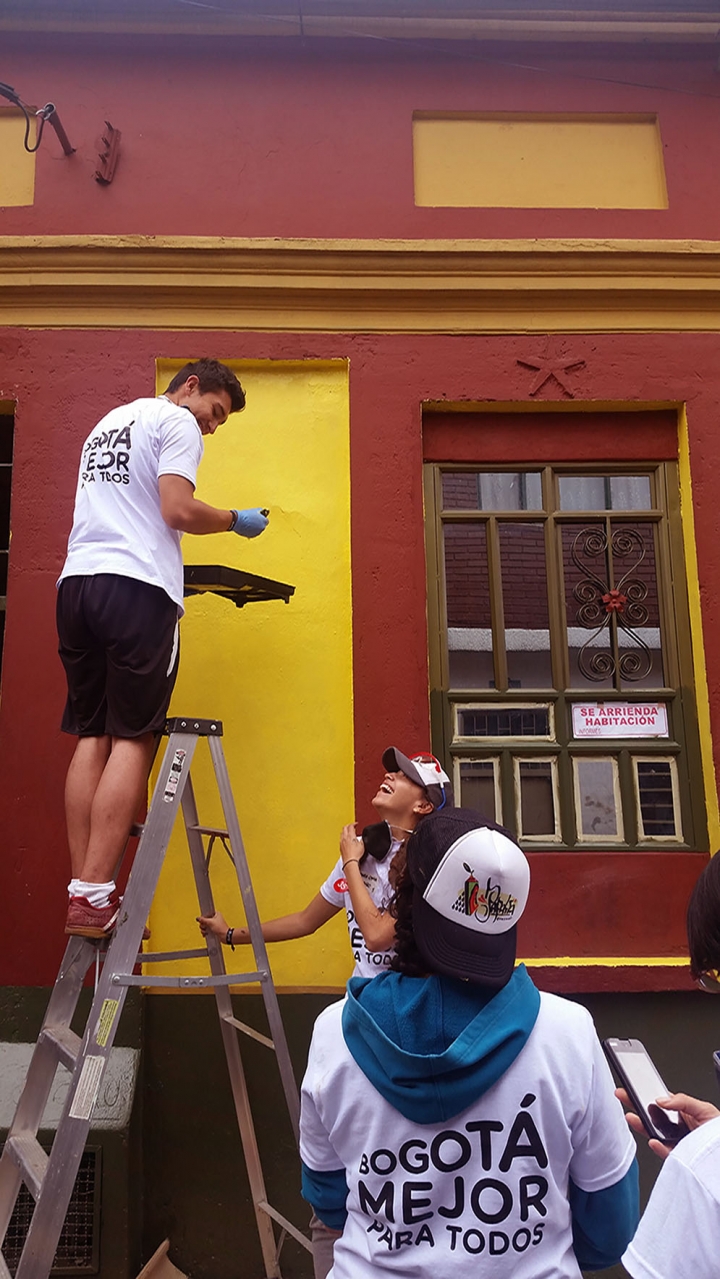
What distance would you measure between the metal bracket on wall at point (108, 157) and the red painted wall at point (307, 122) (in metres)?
0.05

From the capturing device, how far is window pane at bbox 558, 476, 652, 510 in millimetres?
4062

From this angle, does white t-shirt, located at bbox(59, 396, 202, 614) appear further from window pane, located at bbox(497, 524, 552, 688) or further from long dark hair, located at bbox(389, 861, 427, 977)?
window pane, located at bbox(497, 524, 552, 688)

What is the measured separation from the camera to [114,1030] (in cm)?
242

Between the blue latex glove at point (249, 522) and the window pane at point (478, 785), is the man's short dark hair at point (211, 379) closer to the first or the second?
the blue latex glove at point (249, 522)

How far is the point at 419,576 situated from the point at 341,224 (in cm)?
169

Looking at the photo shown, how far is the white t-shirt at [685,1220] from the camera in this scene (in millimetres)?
1137

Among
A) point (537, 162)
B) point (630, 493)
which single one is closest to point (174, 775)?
point (630, 493)

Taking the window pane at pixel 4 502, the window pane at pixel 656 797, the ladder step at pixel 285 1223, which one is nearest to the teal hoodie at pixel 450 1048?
→ the ladder step at pixel 285 1223

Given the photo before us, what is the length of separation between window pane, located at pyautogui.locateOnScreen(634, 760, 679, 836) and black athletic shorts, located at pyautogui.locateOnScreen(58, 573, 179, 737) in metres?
2.12

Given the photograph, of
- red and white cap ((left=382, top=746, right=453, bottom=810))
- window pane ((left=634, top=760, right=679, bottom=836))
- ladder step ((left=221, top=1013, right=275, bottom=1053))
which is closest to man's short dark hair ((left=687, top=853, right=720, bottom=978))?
red and white cap ((left=382, top=746, right=453, bottom=810))

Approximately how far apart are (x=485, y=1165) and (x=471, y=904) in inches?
16.3

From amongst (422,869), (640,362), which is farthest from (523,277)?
(422,869)

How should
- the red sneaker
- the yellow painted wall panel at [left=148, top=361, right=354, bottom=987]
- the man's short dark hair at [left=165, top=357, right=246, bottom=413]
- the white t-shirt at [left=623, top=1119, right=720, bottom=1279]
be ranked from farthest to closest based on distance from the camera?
the yellow painted wall panel at [left=148, top=361, right=354, bottom=987], the man's short dark hair at [left=165, top=357, right=246, bottom=413], the red sneaker, the white t-shirt at [left=623, top=1119, right=720, bottom=1279]

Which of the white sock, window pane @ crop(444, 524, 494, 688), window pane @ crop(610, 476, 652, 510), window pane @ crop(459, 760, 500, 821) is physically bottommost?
the white sock
